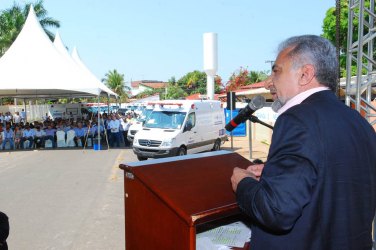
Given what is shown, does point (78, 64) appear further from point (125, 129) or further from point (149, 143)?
point (149, 143)

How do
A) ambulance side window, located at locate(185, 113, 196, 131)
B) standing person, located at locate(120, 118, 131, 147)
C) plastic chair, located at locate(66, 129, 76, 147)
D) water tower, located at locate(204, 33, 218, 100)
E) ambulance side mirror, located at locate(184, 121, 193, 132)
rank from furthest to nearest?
water tower, located at locate(204, 33, 218, 100)
standing person, located at locate(120, 118, 131, 147)
plastic chair, located at locate(66, 129, 76, 147)
ambulance side window, located at locate(185, 113, 196, 131)
ambulance side mirror, located at locate(184, 121, 193, 132)

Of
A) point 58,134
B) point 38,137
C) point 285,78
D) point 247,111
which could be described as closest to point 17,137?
point 38,137

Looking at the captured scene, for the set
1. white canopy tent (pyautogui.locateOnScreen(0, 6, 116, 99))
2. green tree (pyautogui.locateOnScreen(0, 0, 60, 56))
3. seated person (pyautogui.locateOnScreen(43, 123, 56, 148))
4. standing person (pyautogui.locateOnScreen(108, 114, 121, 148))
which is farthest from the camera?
green tree (pyautogui.locateOnScreen(0, 0, 60, 56))

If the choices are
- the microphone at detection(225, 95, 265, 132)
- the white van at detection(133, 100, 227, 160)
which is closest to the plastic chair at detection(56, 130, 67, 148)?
the white van at detection(133, 100, 227, 160)

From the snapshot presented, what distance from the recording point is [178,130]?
13047mm

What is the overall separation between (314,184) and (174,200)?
63 cm

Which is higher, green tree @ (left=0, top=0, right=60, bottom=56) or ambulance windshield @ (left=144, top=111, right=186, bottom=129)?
A: green tree @ (left=0, top=0, right=60, bottom=56)

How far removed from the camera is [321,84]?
5.39 feet

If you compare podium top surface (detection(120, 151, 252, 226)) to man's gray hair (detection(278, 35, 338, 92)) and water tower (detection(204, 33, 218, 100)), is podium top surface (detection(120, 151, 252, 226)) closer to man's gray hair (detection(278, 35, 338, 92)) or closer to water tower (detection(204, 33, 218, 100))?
man's gray hair (detection(278, 35, 338, 92))

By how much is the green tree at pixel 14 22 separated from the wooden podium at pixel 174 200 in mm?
38527

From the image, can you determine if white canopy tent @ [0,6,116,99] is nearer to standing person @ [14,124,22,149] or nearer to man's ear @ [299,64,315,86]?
standing person @ [14,124,22,149]

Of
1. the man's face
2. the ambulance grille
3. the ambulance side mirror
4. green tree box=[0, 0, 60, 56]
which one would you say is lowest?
the ambulance grille

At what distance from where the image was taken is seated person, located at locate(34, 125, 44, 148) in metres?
17.3

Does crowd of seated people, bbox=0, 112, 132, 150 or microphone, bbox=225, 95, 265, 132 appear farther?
crowd of seated people, bbox=0, 112, 132, 150
